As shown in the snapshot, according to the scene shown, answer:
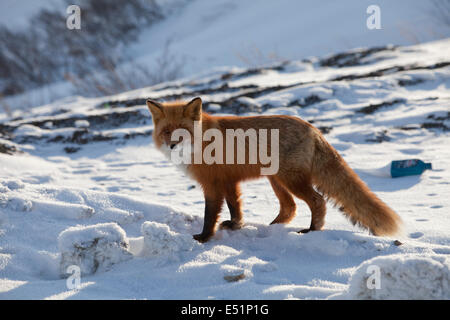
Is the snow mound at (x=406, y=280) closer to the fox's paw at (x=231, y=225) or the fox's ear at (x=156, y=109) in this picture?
the fox's paw at (x=231, y=225)

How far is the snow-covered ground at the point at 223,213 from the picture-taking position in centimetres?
227

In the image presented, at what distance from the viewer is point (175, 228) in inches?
134

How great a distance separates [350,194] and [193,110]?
1439 mm

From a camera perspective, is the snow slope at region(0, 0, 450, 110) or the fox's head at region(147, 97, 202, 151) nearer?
the fox's head at region(147, 97, 202, 151)

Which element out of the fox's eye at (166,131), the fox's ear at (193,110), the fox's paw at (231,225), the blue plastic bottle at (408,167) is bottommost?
the fox's paw at (231,225)

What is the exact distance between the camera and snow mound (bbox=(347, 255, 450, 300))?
1921mm

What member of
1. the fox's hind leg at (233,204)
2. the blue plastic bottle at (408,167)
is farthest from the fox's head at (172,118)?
the blue plastic bottle at (408,167)

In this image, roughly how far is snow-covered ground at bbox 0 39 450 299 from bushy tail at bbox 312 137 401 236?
142 mm

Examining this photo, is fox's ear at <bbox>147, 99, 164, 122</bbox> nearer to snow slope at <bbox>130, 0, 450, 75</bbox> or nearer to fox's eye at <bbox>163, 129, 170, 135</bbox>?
fox's eye at <bbox>163, 129, 170, 135</bbox>

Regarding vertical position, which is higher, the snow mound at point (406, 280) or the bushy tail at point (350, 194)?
the bushy tail at point (350, 194)

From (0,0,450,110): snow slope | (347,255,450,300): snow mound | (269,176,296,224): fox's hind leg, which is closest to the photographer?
(347,255,450,300): snow mound

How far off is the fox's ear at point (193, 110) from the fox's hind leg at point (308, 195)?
2.89 ft

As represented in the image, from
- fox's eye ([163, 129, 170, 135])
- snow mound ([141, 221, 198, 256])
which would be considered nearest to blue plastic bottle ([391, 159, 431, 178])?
fox's eye ([163, 129, 170, 135])

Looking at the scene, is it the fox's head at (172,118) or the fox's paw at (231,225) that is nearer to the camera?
the fox's head at (172,118)
